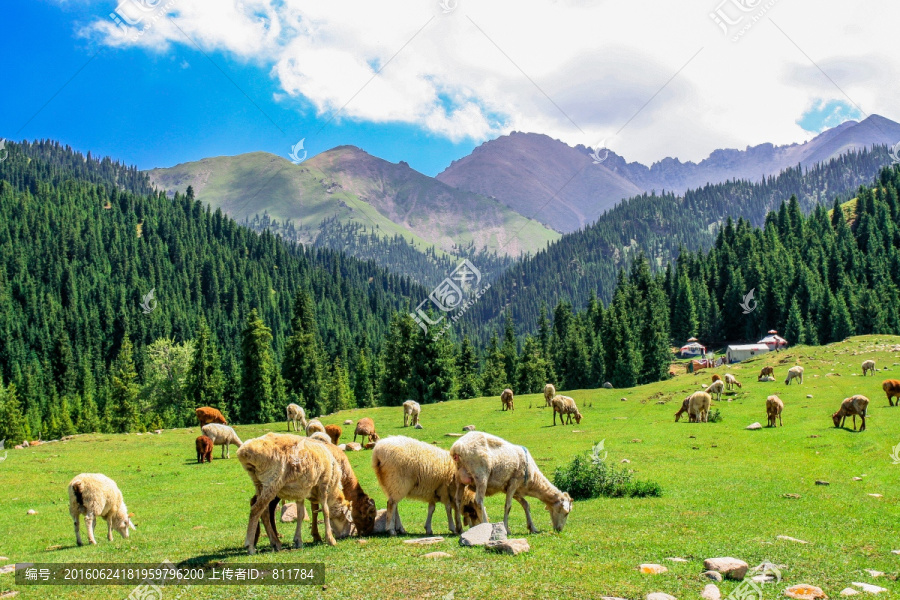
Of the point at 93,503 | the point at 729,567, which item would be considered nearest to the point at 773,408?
the point at 729,567

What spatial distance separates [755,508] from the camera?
1875 centimetres

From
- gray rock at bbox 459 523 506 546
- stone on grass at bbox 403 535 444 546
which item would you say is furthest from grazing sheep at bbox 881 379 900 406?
→ stone on grass at bbox 403 535 444 546

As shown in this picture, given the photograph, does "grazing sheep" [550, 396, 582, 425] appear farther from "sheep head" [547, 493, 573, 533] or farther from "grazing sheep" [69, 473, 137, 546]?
"grazing sheep" [69, 473, 137, 546]

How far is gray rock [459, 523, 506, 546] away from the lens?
1293 cm

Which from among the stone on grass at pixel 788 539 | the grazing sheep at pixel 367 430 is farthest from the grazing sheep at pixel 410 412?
the stone on grass at pixel 788 539

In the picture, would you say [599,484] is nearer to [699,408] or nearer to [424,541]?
[424,541]

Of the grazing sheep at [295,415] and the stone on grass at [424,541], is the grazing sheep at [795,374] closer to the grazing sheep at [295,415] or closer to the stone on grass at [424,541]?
the grazing sheep at [295,415]

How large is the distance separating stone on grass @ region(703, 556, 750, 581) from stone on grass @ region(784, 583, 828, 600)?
0.88 m

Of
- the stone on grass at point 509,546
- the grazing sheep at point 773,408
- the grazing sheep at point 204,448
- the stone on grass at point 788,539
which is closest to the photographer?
the stone on grass at point 509,546

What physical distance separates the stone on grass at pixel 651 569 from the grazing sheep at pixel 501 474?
387 cm

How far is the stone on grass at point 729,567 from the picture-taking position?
437 inches

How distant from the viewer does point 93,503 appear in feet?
54.6

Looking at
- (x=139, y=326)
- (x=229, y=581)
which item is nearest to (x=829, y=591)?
(x=229, y=581)

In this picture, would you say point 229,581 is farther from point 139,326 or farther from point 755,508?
point 139,326
